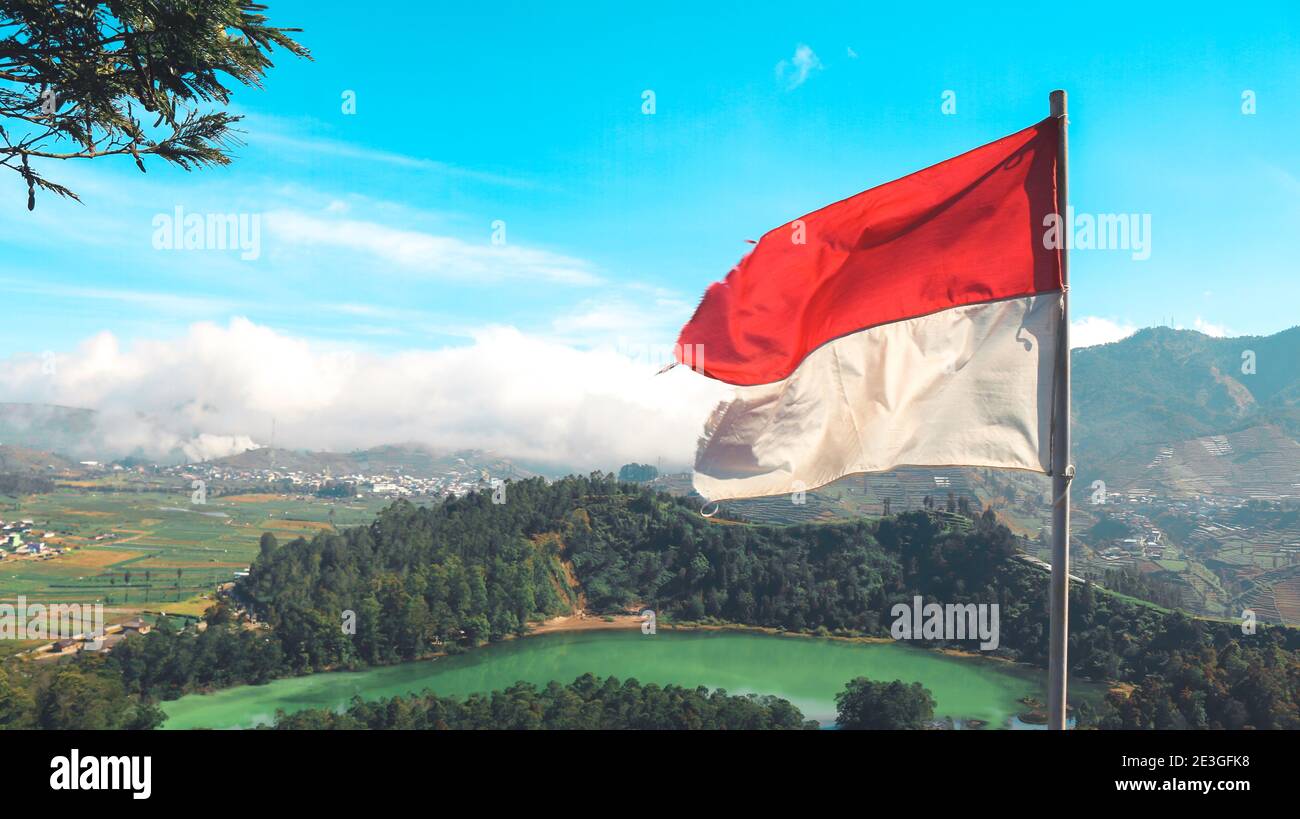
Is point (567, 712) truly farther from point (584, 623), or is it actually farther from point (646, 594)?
point (646, 594)

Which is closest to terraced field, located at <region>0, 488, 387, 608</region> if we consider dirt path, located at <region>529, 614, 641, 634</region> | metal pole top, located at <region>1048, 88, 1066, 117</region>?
dirt path, located at <region>529, 614, 641, 634</region>

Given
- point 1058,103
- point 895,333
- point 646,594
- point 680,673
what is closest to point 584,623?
point 646,594

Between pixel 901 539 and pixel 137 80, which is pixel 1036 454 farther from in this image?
pixel 901 539

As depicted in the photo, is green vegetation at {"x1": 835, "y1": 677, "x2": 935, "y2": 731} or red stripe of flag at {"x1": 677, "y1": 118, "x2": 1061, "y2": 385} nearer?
red stripe of flag at {"x1": 677, "y1": 118, "x2": 1061, "y2": 385}

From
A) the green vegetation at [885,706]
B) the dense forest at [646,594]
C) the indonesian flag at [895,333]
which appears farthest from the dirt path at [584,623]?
the indonesian flag at [895,333]

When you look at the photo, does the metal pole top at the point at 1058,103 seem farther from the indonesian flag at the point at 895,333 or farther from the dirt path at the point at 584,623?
the dirt path at the point at 584,623

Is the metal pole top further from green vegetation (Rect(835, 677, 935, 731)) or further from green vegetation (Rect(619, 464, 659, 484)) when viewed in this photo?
green vegetation (Rect(619, 464, 659, 484))
